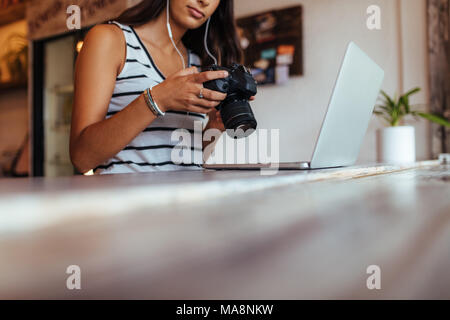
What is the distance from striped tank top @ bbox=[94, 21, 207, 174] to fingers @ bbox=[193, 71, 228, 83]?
1.08 feet

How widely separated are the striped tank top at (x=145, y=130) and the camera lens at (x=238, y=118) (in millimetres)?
300

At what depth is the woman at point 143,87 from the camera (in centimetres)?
66

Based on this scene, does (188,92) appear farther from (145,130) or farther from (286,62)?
(286,62)

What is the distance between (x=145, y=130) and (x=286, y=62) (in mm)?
1408

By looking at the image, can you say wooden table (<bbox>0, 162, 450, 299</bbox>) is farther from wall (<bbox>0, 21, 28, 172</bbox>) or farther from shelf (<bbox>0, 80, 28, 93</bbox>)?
wall (<bbox>0, 21, 28, 172</bbox>)

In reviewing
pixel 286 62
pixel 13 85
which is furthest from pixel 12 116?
pixel 286 62

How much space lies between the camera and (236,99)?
0.63 m

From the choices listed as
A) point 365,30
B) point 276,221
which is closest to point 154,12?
point 276,221

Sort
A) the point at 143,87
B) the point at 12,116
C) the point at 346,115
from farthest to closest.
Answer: the point at 12,116, the point at 143,87, the point at 346,115

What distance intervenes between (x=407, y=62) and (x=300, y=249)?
2036mm

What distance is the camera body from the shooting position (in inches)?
23.7

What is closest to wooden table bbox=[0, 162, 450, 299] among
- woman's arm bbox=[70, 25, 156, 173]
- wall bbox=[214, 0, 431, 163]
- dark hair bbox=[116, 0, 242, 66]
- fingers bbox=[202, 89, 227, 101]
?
fingers bbox=[202, 89, 227, 101]

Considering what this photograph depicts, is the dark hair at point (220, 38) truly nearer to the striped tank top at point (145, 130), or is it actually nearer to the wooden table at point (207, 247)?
the striped tank top at point (145, 130)
